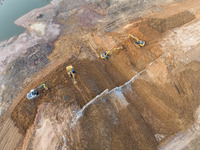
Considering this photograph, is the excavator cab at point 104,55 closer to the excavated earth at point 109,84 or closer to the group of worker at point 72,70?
the group of worker at point 72,70

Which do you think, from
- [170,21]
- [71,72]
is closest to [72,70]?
[71,72]

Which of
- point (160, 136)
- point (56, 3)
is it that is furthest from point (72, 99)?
point (56, 3)

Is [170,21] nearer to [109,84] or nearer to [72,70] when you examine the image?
[109,84]

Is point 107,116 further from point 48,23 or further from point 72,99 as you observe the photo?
point 48,23

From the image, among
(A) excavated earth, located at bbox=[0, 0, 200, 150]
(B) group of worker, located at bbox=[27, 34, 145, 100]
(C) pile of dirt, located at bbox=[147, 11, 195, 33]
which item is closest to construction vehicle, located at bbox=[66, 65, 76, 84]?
(B) group of worker, located at bbox=[27, 34, 145, 100]

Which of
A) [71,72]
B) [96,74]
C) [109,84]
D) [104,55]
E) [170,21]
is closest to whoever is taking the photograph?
[109,84]

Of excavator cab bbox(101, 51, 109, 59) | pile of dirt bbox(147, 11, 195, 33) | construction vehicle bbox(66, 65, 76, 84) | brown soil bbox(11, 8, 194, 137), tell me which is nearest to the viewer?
brown soil bbox(11, 8, 194, 137)

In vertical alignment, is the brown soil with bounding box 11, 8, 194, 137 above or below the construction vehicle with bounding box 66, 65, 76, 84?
below

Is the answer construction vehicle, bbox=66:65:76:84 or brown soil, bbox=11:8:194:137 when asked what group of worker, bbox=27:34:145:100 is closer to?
construction vehicle, bbox=66:65:76:84
